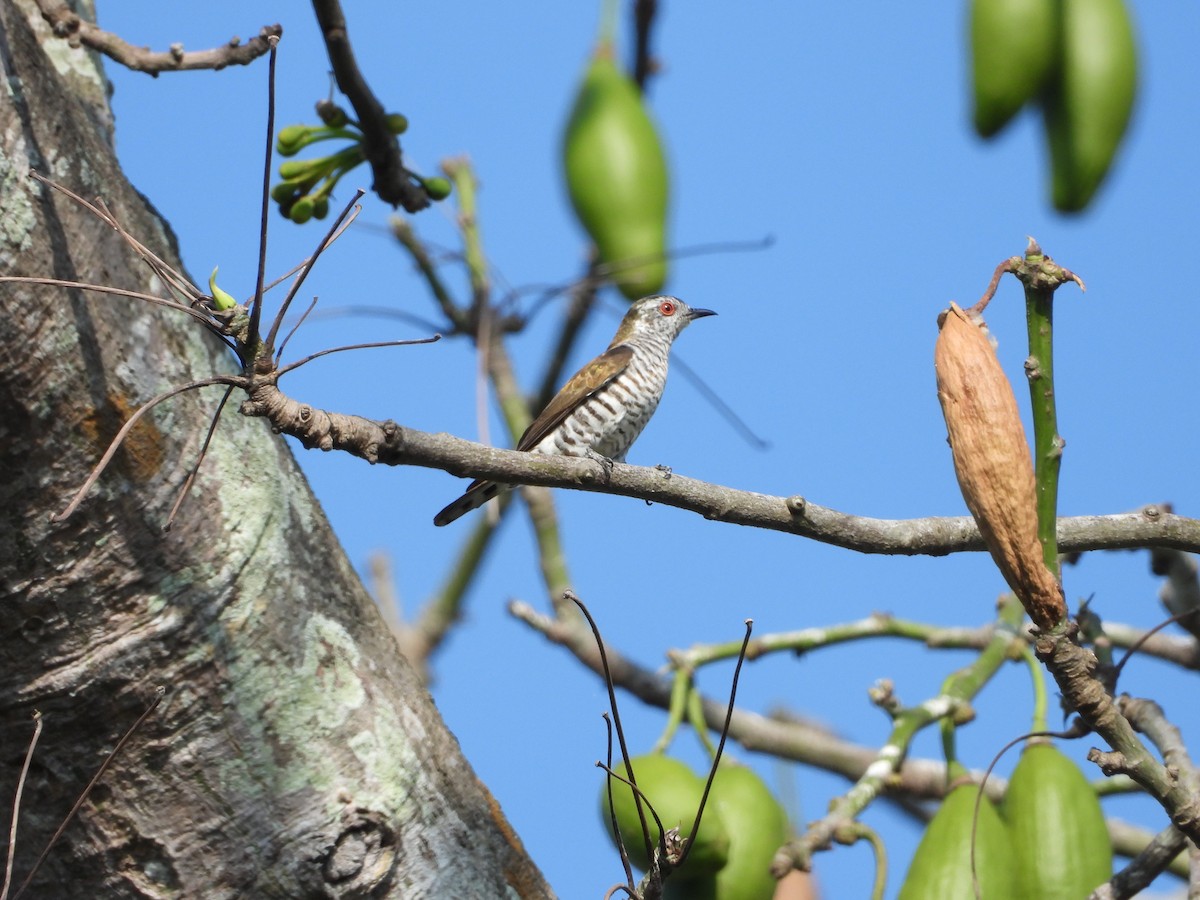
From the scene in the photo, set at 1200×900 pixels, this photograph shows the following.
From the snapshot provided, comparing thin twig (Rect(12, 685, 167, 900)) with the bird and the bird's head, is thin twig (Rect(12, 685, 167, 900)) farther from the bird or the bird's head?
the bird's head

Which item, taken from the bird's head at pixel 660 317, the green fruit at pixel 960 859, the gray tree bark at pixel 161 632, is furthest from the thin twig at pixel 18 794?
the bird's head at pixel 660 317

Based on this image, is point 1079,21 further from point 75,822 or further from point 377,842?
point 75,822

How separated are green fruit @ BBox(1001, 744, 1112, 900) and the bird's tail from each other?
241 centimetres

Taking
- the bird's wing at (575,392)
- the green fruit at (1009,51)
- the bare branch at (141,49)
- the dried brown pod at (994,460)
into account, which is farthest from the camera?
the bird's wing at (575,392)

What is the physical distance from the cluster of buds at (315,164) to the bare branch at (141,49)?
0.87ft

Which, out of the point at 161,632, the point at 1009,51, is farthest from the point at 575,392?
the point at 161,632

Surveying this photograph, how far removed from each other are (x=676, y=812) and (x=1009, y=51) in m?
1.93

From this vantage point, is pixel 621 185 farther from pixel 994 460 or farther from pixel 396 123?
pixel 994 460

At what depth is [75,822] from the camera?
2467mm

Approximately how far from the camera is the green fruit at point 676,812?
10.3 ft

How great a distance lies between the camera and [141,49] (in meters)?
3.77

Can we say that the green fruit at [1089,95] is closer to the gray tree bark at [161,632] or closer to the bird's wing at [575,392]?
the gray tree bark at [161,632]

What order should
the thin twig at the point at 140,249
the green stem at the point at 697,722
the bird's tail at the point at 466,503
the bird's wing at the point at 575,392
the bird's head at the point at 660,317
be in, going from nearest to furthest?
the thin twig at the point at 140,249 < the green stem at the point at 697,722 < the bird's tail at the point at 466,503 < the bird's wing at the point at 575,392 < the bird's head at the point at 660,317

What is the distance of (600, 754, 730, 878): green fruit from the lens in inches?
124
